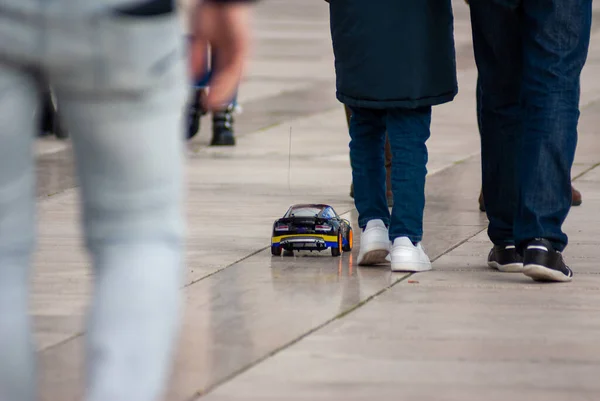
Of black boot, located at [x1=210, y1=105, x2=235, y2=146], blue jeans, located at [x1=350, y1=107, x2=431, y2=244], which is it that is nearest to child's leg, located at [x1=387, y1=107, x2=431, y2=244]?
blue jeans, located at [x1=350, y1=107, x2=431, y2=244]

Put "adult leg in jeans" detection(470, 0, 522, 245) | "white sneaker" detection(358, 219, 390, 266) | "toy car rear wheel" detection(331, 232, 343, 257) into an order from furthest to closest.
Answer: "toy car rear wheel" detection(331, 232, 343, 257) → "white sneaker" detection(358, 219, 390, 266) → "adult leg in jeans" detection(470, 0, 522, 245)

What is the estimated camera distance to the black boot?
1034 cm

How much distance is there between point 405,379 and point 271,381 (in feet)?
1.20

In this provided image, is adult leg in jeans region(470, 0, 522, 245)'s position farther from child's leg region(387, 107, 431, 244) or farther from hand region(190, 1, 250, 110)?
hand region(190, 1, 250, 110)

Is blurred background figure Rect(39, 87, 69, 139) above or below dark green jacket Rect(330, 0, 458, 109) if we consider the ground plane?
below

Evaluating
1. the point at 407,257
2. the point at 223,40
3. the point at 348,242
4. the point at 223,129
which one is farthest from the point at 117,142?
the point at 223,129

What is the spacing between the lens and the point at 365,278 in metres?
5.51

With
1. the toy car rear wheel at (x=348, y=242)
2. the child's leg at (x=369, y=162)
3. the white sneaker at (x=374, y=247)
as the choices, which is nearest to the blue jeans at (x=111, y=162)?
the white sneaker at (x=374, y=247)

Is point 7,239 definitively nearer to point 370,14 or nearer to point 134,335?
point 134,335

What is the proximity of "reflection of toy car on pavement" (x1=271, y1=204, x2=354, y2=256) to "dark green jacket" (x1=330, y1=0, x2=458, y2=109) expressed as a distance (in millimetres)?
568

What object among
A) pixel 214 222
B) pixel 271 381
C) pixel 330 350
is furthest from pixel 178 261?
pixel 214 222

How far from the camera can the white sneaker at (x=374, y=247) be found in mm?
5738

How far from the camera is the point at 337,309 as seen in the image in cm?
492

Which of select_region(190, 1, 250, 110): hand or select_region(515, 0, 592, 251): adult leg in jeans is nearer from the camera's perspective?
select_region(190, 1, 250, 110): hand
